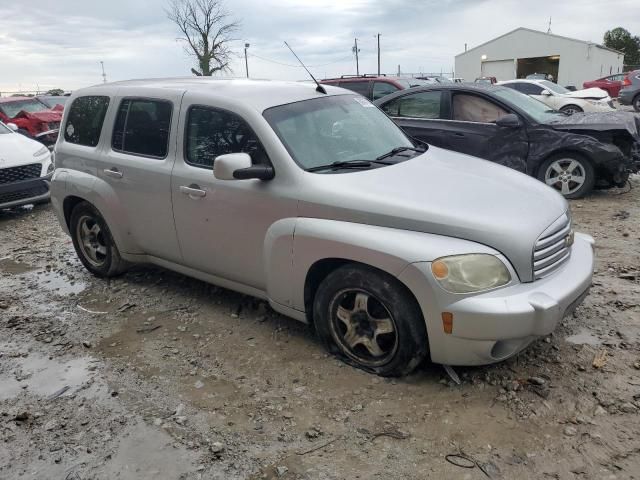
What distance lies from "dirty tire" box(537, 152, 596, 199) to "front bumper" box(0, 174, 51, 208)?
717cm

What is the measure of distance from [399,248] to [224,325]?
69.2 inches

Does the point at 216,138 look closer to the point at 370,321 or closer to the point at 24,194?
the point at 370,321

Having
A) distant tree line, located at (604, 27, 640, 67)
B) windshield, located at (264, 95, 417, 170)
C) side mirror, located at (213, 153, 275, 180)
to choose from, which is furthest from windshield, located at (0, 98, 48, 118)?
distant tree line, located at (604, 27, 640, 67)

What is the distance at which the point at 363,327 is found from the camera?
3258 mm

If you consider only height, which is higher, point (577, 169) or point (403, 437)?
point (577, 169)

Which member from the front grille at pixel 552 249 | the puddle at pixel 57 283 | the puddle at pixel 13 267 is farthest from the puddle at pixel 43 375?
the front grille at pixel 552 249

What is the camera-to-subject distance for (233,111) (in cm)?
371

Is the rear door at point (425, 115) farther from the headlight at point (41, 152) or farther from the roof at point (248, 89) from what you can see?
the headlight at point (41, 152)

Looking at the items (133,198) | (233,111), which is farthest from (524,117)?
(133,198)

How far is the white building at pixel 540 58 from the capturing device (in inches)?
1752

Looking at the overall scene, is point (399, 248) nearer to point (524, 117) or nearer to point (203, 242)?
point (203, 242)

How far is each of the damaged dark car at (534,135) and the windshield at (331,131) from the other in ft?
10.5

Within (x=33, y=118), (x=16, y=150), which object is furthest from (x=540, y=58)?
(x=16, y=150)

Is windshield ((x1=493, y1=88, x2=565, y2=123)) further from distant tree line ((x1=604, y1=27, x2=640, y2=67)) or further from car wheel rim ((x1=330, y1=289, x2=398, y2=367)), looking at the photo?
distant tree line ((x1=604, y1=27, x2=640, y2=67))
